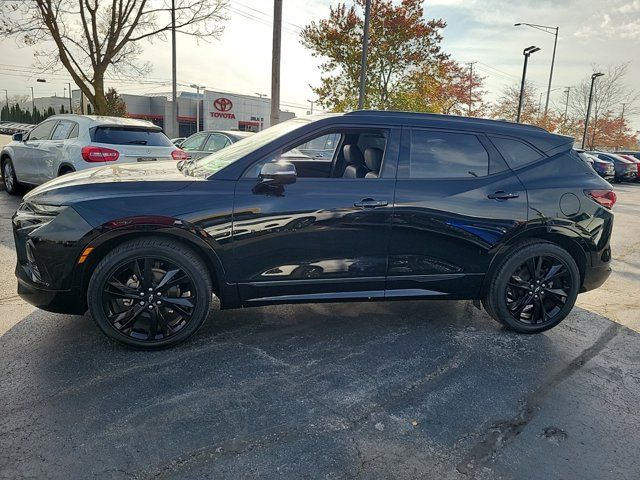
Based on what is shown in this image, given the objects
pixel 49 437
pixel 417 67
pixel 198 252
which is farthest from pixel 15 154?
pixel 417 67

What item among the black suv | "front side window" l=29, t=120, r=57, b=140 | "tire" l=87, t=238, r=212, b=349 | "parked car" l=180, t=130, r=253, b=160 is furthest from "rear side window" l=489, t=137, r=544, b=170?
"front side window" l=29, t=120, r=57, b=140

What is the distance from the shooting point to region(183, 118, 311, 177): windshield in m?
3.50

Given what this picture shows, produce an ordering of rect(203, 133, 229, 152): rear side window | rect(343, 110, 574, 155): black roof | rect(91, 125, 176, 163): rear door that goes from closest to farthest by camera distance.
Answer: rect(343, 110, 574, 155): black roof < rect(91, 125, 176, 163): rear door < rect(203, 133, 229, 152): rear side window

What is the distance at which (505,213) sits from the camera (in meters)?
3.74

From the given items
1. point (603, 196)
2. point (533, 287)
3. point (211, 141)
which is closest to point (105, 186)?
point (533, 287)

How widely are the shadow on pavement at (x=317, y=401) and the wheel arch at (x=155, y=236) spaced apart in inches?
20.6

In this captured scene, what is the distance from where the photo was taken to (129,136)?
7734mm

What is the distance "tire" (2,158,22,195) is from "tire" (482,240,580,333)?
9.45 m

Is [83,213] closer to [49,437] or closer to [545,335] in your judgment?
[49,437]

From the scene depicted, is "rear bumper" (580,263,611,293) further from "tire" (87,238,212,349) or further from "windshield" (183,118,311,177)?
"tire" (87,238,212,349)

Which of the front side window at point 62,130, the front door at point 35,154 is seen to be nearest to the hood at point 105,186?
the front side window at point 62,130

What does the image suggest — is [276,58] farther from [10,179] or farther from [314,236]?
[314,236]

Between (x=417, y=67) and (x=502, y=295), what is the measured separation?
20.1 m

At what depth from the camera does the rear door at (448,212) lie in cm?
358
